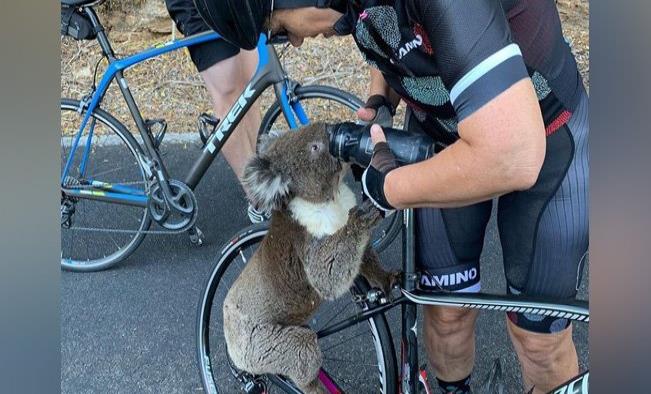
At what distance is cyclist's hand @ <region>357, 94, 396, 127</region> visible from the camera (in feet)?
9.42

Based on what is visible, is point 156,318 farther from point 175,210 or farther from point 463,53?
point 463,53

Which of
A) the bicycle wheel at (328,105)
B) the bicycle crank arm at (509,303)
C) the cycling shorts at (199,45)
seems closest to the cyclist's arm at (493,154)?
the bicycle crank arm at (509,303)

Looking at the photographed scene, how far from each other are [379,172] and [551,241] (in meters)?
0.67

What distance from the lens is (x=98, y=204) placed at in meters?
5.75

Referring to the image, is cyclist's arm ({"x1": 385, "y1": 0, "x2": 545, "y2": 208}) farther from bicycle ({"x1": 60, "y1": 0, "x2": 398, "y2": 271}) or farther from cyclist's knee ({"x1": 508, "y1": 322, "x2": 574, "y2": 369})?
bicycle ({"x1": 60, "y1": 0, "x2": 398, "y2": 271})

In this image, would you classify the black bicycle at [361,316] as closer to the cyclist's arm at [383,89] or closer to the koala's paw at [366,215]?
the koala's paw at [366,215]

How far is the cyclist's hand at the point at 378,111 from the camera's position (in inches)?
113

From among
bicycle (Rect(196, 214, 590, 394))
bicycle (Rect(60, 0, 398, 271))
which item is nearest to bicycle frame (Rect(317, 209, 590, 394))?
bicycle (Rect(196, 214, 590, 394))

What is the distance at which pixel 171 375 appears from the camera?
4.12 meters

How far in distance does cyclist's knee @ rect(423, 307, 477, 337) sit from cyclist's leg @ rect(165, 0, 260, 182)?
2108mm

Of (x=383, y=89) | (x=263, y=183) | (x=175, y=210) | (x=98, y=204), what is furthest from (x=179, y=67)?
(x=263, y=183)
